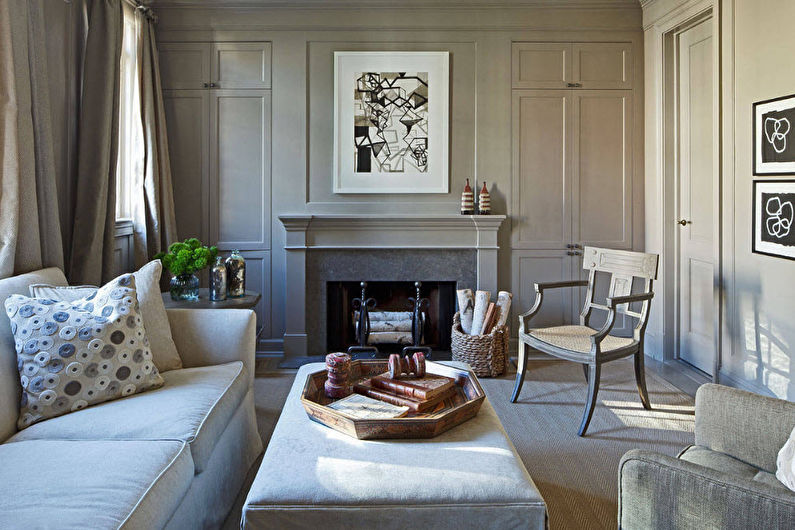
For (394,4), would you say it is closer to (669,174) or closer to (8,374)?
(669,174)

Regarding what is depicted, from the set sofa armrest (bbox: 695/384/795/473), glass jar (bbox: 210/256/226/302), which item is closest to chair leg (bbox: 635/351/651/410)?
sofa armrest (bbox: 695/384/795/473)

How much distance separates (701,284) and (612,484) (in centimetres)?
214

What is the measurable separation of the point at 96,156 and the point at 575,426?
294 centimetres

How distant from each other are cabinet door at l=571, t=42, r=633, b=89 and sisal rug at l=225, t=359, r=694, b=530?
6.71ft

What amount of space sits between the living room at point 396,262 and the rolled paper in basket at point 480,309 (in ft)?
0.06

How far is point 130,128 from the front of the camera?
4.29 metres

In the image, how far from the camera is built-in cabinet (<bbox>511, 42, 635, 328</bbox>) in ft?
15.6

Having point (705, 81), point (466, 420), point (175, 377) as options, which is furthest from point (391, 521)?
point (705, 81)

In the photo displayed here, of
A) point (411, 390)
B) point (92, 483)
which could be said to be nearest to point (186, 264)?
point (411, 390)

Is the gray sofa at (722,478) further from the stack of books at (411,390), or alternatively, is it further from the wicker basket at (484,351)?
the wicker basket at (484,351)

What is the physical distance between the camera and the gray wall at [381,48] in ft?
15.3

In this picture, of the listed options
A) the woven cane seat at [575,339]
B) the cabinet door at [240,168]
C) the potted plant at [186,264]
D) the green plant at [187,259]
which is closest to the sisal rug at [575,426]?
the woven cane seat at [575,339]

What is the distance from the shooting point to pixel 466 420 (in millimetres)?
2193

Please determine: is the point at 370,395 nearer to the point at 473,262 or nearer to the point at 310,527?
the point at 310,527
